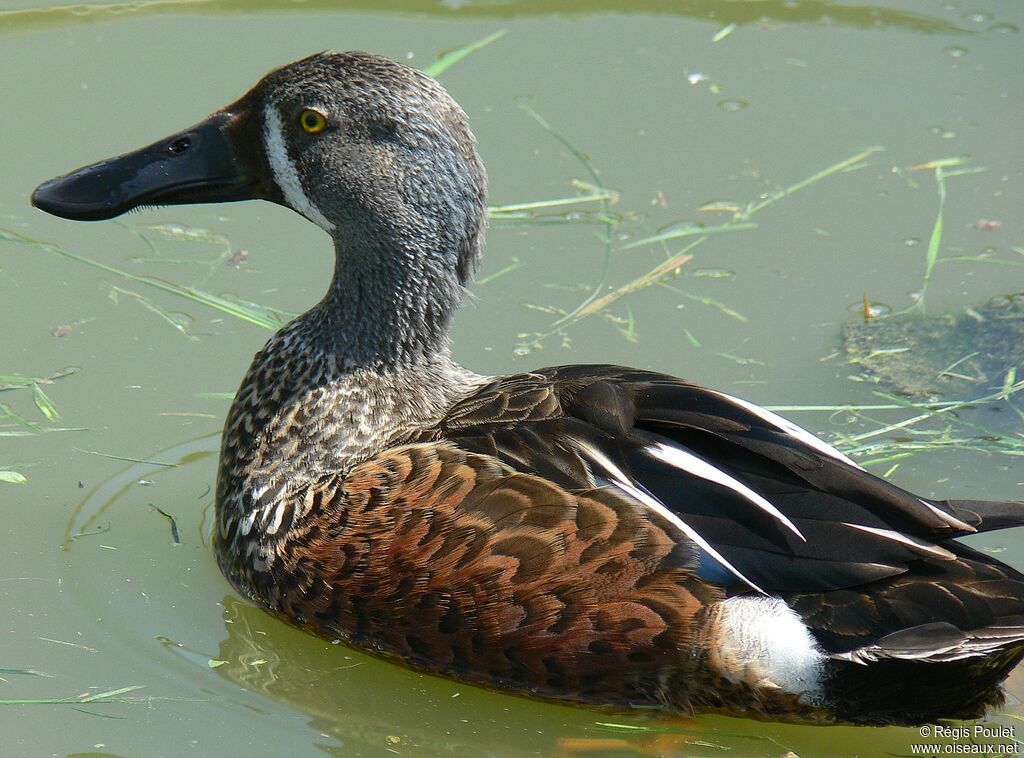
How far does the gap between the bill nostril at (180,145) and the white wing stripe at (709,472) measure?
1.99 metres

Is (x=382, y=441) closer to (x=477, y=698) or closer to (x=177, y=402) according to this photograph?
(x=477, y=698)

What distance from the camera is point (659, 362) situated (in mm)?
5879

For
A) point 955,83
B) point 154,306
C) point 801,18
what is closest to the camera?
point 154,306

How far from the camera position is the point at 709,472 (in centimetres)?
407

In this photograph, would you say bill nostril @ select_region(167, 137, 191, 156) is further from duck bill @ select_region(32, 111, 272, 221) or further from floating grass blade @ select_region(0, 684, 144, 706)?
floating grass blade @ select_region(0, 684, 144, 706)

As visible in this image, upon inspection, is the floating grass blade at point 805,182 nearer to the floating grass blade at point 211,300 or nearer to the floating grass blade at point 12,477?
the floating grass blade at point 211,300

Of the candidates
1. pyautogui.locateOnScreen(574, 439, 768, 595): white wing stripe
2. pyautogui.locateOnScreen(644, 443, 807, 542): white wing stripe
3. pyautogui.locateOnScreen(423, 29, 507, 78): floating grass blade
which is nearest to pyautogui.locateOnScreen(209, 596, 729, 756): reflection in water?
pyautogui.locateOnScreen(574, 439, 768, 595): white wing stripe

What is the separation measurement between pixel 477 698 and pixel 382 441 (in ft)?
3.00

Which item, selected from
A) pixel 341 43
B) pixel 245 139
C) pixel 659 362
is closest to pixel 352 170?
pixel 245 139

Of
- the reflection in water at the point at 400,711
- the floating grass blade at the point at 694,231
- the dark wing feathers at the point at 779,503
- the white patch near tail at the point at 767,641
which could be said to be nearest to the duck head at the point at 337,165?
the dark wing feathers at the point at 779,503

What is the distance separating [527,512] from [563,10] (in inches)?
203

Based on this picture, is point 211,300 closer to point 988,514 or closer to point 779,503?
point 779,503

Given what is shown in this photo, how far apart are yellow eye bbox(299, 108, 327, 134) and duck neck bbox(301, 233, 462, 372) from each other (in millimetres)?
400

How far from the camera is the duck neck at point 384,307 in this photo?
4.78m
